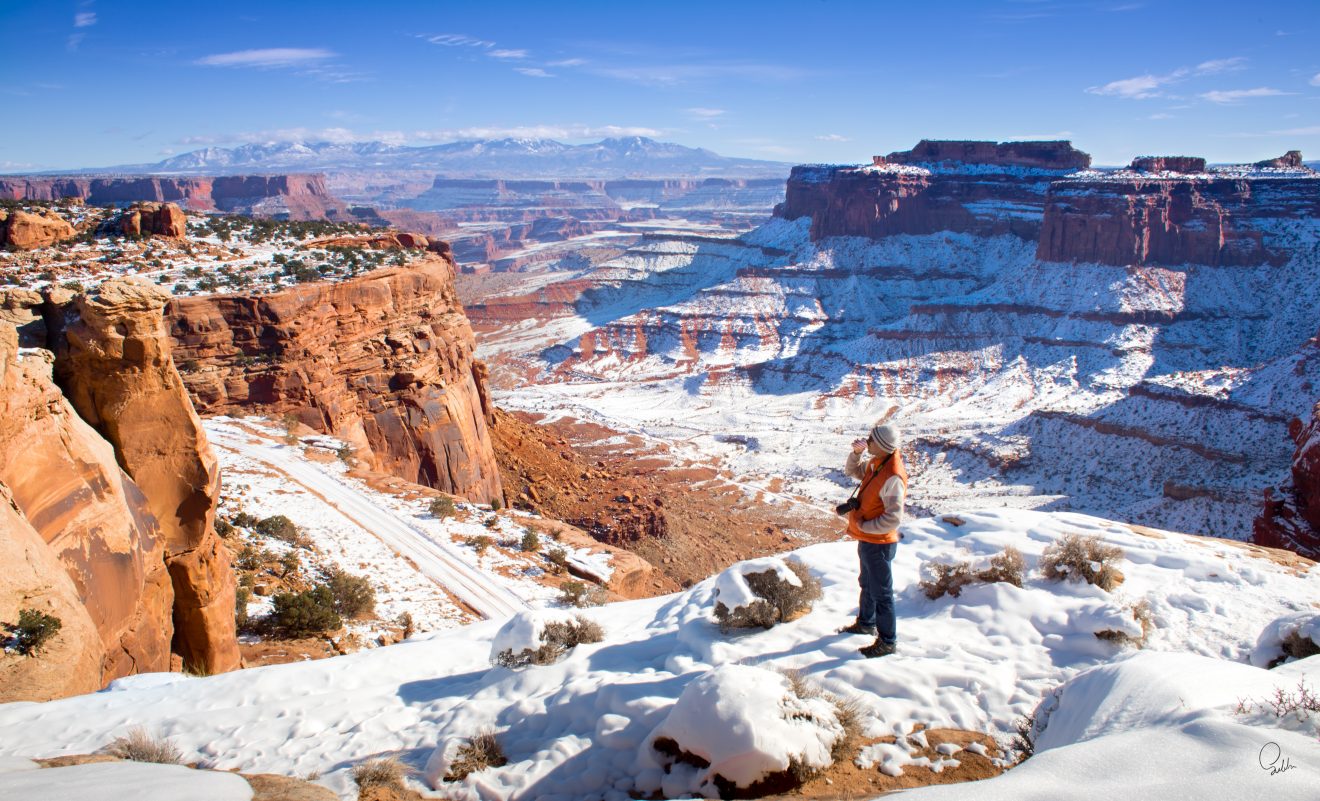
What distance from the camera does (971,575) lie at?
814cm

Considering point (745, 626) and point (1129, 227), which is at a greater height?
point (1129, 227)

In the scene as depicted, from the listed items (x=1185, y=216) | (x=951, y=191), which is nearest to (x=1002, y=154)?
(x=951, y=191)

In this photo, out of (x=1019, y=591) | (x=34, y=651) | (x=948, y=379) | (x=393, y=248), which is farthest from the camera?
(x=948, y=379)

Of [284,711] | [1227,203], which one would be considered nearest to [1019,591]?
[284,711]

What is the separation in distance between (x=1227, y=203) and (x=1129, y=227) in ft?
31.0

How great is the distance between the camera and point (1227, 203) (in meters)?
70.4

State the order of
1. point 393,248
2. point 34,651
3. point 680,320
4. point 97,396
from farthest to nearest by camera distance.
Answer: point 680,320 < point 393,248 < point 97,396 < point 34,651

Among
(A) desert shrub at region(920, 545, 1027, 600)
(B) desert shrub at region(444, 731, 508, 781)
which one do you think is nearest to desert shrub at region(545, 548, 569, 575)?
(A) desert shrub at region(920, 545, 1027, 600)

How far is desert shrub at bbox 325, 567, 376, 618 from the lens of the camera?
1346 centimetres

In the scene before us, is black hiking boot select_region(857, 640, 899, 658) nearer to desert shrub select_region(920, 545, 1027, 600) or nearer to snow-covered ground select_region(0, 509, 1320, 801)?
snow-covered ground select_region(0, 509, 1320, 801)

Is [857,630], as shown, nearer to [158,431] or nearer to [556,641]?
[556,641]

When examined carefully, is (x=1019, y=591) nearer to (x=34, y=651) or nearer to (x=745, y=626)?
(x=745, y=626)

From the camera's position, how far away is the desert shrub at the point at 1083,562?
796 cm

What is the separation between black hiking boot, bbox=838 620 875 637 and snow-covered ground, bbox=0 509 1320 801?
13 cm
